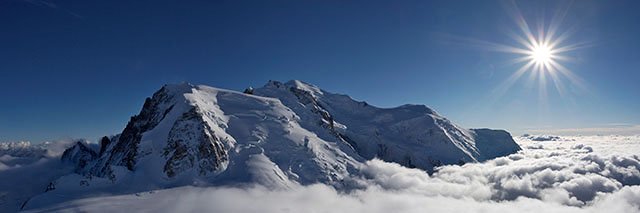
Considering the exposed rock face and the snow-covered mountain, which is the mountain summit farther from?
the snow-covered mountain

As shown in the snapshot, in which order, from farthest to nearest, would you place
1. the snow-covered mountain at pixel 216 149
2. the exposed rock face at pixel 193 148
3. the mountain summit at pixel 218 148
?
the exposed rock face at pixel 193 148 → the mountain summit at pixel 218 148 → the snow-covered mountain at pixel 216 149

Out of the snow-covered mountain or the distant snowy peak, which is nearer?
the snow-covered mountain

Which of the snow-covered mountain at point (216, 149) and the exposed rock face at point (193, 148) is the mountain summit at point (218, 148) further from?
the snow-covered mountain at point (216, 149)

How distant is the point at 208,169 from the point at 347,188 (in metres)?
60.9

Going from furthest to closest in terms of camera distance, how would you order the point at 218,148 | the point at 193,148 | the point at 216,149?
the point at 218,148
the point at 216,149
the point at 193,148

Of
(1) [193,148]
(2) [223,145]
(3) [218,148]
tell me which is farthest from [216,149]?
(1) [193,148]

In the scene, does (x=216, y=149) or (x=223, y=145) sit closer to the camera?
(x=216, y=149)

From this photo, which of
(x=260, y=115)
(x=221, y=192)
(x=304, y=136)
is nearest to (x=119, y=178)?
(x=221, y=192)

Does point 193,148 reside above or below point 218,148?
below

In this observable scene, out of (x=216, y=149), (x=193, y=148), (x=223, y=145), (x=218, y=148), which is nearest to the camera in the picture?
(x=193, y=148)

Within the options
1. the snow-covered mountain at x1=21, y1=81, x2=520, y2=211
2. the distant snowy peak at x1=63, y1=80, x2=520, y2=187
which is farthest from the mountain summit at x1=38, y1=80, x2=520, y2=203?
the snow-covered mountain at x1=21, y1=81, x2=520, y2=211

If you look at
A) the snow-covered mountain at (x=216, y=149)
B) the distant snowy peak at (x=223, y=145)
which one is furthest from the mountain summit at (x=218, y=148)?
the snow-covered mountain at (x=216, y=149)

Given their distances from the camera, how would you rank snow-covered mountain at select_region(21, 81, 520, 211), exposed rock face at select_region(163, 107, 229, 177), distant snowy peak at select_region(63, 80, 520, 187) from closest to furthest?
snow-covered mountain at select_region(21, 81, 520, 211) < distant snowy peak at select_region(63, 80, 520, 187) < exposed rock face at select_region(163, 107, 229, 177)

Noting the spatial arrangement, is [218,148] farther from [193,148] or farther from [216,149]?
[193,148]
